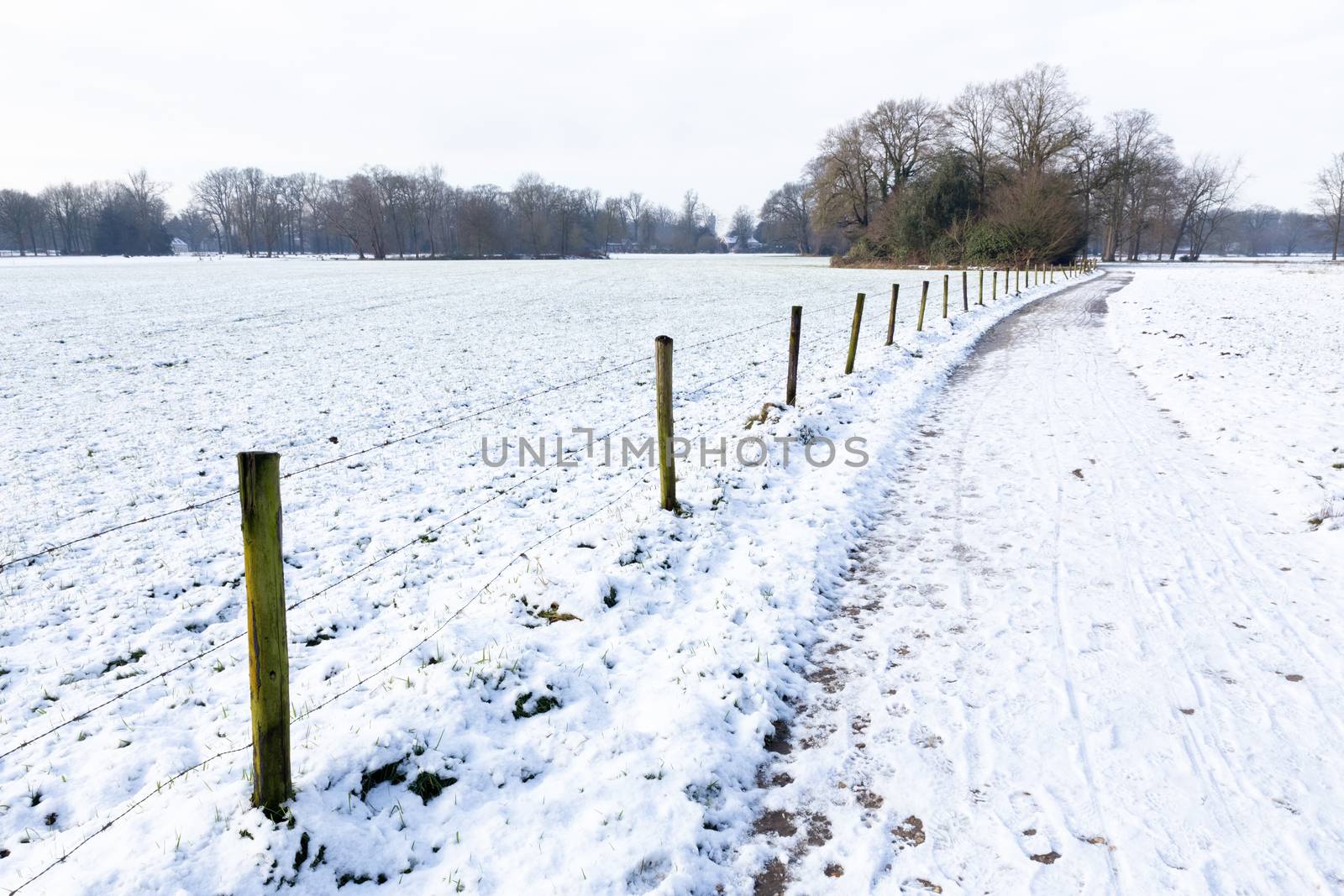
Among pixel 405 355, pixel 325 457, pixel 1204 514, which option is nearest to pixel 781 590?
pixel 1204 514

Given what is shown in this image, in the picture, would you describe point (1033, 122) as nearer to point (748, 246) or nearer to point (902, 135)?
point (902, 135)

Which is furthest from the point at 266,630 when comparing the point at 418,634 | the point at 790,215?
the point at 790,215

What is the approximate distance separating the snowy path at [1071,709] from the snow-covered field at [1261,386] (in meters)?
0.64

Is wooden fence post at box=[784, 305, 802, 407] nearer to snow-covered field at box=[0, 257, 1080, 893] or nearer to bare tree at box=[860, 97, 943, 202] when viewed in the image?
snow-covered field at box=[0, 257, 1080, 893]

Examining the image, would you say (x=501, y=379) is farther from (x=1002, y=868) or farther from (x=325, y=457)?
(x=1002, y=868)

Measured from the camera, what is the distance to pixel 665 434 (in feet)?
19.7

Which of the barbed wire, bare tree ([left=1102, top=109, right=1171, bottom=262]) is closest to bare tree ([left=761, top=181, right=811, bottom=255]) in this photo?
bare tree ([left=1102, top=109, right=1171, bottom=262])

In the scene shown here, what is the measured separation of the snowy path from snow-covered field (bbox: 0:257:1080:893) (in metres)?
0.36

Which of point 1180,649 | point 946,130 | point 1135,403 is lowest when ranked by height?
point 1180,649

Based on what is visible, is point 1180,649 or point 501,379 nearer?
point 1180,649

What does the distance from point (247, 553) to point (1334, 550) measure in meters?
6.82

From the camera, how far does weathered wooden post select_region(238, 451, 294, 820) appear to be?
8.30 feet

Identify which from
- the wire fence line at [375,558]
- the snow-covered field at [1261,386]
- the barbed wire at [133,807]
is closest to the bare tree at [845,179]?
the snow-covered field at [1261,386]

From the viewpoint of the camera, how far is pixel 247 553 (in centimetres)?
256
